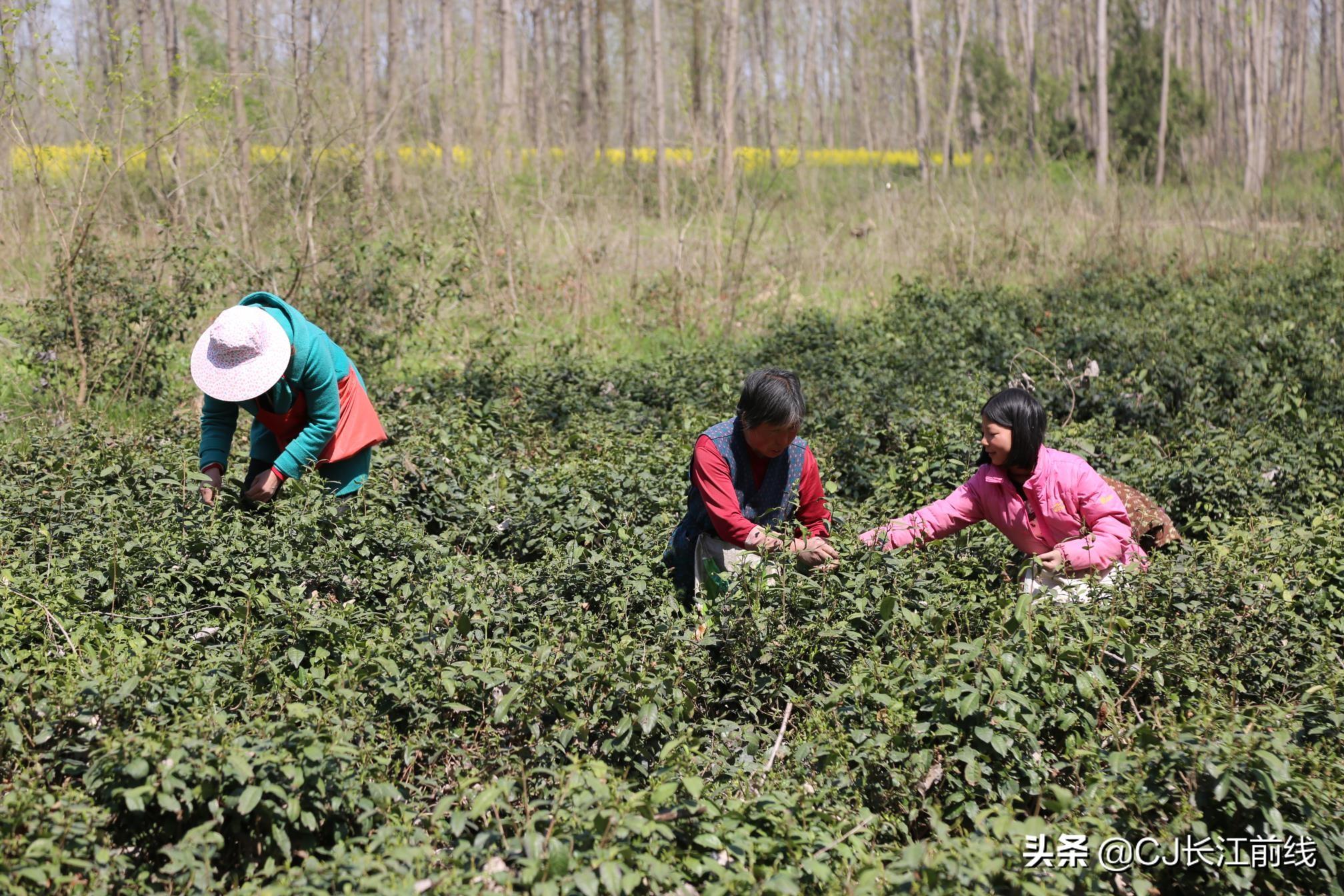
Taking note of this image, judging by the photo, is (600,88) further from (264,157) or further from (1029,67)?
(264,157)

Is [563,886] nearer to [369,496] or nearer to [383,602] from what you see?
[383,602]

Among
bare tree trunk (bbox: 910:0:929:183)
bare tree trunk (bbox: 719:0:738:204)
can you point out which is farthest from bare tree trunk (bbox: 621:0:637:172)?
bare tree trunk (bbox: 910:0:929:183)

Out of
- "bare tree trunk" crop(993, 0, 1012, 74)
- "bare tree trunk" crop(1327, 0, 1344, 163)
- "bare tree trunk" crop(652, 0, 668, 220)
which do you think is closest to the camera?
"bare tree trunk" crop(652, 0, 668, 220)

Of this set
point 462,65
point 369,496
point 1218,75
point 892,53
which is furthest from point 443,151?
point 1218,75

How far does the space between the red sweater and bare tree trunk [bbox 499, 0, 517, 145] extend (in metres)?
8.40

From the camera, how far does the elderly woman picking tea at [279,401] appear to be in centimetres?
407

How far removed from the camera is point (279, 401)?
4.31m

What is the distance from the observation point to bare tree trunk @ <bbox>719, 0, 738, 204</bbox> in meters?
10.8

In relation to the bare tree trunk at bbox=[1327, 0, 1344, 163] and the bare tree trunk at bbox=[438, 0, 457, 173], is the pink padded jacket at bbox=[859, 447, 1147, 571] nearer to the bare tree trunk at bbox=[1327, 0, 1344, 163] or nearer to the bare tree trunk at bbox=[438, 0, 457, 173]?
the bare tree trunk at bbox=[438, 0, 457, 173]

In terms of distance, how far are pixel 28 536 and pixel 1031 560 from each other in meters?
3.79

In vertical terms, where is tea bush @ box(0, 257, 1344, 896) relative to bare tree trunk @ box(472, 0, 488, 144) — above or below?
below

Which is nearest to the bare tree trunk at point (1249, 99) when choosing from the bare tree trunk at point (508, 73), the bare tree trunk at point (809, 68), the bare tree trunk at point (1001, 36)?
the bare tree trunk at point (1001, 36)

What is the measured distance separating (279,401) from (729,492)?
1750 millimetres

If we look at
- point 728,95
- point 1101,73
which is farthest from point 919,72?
point 728,95
